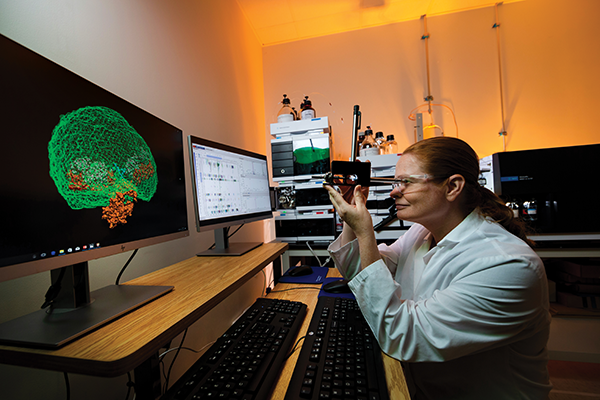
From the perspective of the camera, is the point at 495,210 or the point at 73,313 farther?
the point at 495,210

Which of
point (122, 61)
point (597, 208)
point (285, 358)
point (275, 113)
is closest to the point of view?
point (285, 358)

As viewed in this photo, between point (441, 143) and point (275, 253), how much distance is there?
2.19 feet

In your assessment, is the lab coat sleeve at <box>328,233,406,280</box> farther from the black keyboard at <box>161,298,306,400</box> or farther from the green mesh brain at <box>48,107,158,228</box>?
the green mesh brain at <box>48,107,158,228</box>

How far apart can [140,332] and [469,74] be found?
2.80 meters

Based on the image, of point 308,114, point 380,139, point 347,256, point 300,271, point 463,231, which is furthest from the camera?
point 380,139

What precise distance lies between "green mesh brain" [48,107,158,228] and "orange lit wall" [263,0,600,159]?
200cm

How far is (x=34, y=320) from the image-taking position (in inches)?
17.3

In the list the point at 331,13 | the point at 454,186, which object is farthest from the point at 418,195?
the point at 331,13

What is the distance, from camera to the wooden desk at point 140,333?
1.11ft

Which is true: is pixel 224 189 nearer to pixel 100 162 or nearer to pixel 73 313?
pixel 100 162

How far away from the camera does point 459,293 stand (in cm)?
52

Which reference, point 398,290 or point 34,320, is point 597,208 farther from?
point 34,320

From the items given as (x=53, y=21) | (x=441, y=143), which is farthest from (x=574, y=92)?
(x=53, y=21)

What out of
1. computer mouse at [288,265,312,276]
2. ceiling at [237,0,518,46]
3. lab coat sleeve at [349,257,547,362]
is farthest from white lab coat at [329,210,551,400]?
ceiling at [237,0,518,46]
